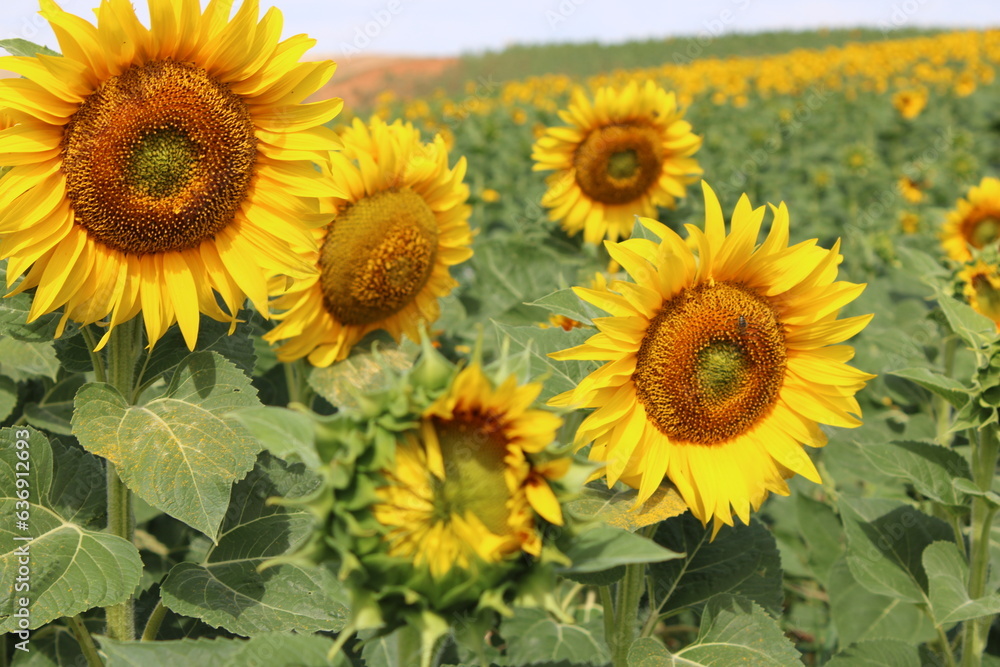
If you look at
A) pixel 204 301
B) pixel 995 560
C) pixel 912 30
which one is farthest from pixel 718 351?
pixel 912 30

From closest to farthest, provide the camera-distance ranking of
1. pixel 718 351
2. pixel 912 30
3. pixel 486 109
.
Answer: pixel 718 351, pixel 486 109, pixel 912 30

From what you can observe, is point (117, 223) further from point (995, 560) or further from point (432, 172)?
point (995, 560)

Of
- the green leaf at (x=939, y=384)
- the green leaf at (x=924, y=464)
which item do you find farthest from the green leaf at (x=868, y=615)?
the green leaf at (x=939, y=384)

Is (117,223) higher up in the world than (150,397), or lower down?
higher up

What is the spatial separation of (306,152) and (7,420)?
1.25m

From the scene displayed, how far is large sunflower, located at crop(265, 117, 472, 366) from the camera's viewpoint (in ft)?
7.29

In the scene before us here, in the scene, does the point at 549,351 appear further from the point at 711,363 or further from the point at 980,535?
the point at 980,535

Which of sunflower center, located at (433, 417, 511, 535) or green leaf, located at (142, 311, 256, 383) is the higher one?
sunflower center, located at (433, 417, 511, 535)

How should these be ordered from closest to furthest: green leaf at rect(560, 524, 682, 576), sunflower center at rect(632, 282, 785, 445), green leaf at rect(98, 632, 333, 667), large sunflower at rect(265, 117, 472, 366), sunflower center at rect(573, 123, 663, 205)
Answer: green leaf at rect(560, 524, 682, 576) → green leaf at rect(98, 632, 333, 667) → sunflower center at rect(632, 282, 785, 445) → large sunflower at rect(265, 117, 472, 366) → sunflower center at rect(573, 123, 663, 205)

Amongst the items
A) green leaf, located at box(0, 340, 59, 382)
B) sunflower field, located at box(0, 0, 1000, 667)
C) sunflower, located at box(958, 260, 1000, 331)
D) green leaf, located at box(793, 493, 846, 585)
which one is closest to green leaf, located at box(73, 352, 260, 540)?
sunflower field, located at box(0, 0, 1000, 667)

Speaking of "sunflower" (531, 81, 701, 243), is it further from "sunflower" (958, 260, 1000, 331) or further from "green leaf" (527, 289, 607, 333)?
"green leaf" (527, 289, 607, 333)

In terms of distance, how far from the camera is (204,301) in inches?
64.2

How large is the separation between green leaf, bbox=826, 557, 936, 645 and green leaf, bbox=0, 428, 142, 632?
184cm

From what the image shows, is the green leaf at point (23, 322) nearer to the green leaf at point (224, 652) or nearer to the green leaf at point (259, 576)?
the green leaf at point (259, 576)
